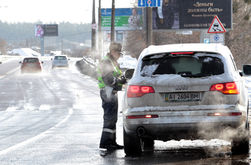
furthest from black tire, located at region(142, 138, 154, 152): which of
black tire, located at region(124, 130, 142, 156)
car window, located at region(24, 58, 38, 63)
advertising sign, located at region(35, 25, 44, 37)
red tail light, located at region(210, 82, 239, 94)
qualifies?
advertising sign, located at region(35, 25, 44, 37)

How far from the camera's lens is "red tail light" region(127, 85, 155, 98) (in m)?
8.80

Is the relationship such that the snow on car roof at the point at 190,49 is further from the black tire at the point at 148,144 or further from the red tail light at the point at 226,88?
the black tire at the point at 148,144

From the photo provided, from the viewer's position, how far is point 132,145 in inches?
367

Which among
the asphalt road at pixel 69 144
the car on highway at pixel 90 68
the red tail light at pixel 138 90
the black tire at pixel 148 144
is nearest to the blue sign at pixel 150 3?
the asphalt road at pixel 69 144

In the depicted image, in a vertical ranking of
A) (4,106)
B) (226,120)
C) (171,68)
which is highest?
(171,68)

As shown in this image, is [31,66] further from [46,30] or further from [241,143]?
[46,30]

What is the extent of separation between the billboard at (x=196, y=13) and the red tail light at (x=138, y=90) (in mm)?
40772

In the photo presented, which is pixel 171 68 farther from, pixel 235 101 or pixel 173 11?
pixel 173 11

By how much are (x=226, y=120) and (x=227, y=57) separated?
0.96 metres

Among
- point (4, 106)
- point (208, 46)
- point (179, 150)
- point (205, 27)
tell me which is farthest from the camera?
point (205, 27)

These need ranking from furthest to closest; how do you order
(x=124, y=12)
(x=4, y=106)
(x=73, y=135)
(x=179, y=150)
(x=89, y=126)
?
(x=124, y=12) < (x=4, y=106) < (x=89, y=126) < (x=73, y=135) < (x=179, y=150)

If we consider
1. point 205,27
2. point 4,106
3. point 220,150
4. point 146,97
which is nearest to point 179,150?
point 220,150

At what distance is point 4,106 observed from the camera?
2255 centimetres

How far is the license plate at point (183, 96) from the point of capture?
8.69 m
